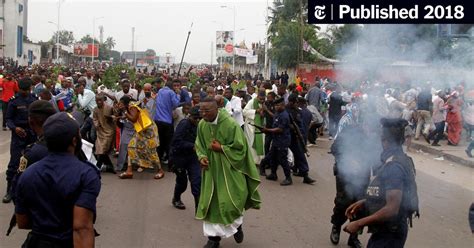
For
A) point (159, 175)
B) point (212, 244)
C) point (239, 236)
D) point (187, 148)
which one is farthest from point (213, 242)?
point (159, 175)

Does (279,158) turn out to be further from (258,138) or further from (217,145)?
(217,145)

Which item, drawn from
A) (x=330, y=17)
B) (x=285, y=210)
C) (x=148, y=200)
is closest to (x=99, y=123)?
(x=148, y=200)

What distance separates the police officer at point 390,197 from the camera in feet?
13.3

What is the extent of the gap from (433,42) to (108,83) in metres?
8.54

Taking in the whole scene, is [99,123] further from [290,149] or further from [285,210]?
[285,210]

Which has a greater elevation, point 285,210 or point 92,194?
point 92,194

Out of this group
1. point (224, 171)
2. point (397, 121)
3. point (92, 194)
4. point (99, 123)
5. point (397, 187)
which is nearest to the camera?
point (92, 194)

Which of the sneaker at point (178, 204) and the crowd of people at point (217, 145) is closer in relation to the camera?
the crowd of people at point (217, 145)

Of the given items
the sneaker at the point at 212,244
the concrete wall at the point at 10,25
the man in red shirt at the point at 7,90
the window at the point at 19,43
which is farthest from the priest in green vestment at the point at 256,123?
the window at the point at 19,43

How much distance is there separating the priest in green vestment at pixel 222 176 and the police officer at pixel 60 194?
3.12 meters

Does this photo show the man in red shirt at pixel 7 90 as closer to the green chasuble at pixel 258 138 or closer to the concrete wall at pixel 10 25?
the green chasuble at pixel 258 138

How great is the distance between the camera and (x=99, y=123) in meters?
10.9

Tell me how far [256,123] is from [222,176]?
18.0ft

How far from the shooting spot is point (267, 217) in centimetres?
802
